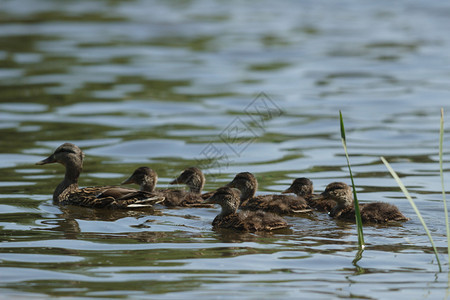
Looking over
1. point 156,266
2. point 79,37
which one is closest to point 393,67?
point 79,37

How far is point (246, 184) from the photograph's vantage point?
8.48 meters

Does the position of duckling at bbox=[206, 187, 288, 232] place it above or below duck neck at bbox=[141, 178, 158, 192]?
below

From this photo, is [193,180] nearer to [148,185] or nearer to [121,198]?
[148,185]

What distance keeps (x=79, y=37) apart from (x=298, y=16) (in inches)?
318

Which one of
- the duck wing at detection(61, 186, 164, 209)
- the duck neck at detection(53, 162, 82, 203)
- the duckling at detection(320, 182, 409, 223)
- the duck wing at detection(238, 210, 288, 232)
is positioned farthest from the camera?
the duck neck at detection(53, 162, 82, 203)

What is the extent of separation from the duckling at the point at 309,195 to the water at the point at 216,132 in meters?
0.21

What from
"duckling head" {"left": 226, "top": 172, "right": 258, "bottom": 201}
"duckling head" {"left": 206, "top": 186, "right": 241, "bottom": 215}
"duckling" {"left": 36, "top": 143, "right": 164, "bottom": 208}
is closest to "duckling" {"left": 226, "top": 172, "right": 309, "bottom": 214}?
"duckling head" {"left": 226, "top": 172, "right": 258, "bottom": 201}

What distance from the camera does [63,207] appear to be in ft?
28.3

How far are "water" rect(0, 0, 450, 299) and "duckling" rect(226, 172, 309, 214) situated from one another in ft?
0.46

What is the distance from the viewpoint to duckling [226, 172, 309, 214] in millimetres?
8039

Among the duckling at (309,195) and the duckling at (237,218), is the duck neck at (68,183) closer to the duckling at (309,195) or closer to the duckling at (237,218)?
the duckling at (237,218)

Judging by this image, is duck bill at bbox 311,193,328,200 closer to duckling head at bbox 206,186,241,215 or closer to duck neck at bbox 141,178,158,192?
duckling head at bbox 206,186,241,215

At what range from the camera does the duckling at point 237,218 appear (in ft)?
24.1

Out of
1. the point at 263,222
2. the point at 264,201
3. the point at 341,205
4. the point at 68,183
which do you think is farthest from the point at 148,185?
the point at 341,205
